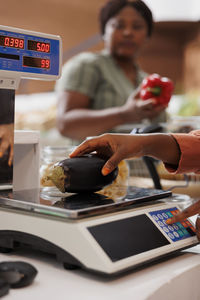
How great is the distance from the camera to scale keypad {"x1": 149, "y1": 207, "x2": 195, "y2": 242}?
0.75 meters

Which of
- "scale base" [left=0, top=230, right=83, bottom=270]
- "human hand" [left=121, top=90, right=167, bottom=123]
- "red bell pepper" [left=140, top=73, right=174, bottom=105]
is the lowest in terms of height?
"scale base" [left=0, top=230, right=83, bottom=270]

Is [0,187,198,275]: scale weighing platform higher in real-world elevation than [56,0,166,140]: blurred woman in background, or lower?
lower

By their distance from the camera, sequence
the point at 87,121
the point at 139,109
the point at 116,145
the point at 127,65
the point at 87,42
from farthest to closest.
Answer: the point at 87,42 < the point at 127,65 < the point at 87,121 < the point at 139,109 < the point at 116,145

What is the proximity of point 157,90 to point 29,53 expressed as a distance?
1.20 meters

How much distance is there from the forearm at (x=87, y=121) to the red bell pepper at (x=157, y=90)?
Answer: 152 millimetres

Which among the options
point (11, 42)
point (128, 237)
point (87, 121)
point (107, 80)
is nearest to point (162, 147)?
point (128, 237)

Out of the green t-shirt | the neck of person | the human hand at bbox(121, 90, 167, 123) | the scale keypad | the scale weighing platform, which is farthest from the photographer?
the neck of person

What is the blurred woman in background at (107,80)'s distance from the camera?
194 centimetres

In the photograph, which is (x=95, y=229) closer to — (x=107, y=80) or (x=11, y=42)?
(x=11, y=42)

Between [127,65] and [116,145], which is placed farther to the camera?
[127,65]

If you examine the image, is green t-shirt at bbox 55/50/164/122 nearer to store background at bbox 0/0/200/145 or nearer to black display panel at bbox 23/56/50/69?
store background at bbox 0/0/200/145

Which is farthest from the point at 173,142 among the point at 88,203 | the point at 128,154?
the point at 88,203

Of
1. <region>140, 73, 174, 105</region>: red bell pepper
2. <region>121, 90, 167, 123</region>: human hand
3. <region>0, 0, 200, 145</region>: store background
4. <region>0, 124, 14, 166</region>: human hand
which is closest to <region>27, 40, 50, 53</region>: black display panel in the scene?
<region>0, 124, 14, 166</region>: human hand

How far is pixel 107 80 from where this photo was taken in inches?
80.7
